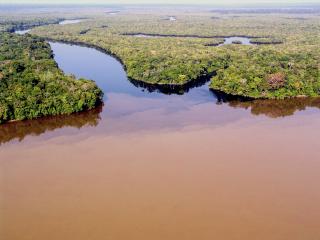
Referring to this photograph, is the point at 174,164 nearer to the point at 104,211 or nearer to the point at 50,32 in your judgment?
the point at 104,211

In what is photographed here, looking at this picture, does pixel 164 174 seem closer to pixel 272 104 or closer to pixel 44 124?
pixel 44 124

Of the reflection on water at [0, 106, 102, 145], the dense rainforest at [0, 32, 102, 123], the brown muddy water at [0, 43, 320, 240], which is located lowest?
the brown muddy water at [0, 43, 320, 240]

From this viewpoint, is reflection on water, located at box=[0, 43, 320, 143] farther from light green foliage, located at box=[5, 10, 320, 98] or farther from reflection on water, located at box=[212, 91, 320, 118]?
light green foliage, located at box=[5, 10, 320, 98]

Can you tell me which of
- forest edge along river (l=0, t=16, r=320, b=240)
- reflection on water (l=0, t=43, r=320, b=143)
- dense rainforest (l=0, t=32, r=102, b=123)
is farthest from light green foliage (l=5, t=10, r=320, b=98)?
dense rainforest (l=0, t=32, r=102, b=123)

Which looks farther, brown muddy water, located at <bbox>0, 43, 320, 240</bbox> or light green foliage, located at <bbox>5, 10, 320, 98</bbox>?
light green foliage, located at <bbox>5, 10, 320, 98</bbox>

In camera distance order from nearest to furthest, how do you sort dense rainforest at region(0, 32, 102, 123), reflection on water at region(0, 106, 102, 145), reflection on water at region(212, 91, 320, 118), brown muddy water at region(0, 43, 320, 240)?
1. brown muddy water at region(0, 43, 320, 240)
2. reflection on water at region(0, 106, 102, 145)
3. dense rainforest at region(0, 32, 102, 123)
4. reflection on water at region(212, 91, 320, 118)

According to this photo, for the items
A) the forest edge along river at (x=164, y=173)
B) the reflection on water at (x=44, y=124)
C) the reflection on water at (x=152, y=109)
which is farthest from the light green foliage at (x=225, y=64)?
the reflection on water at (x=44, y=124)

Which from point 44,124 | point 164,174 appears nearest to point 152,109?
point 44,124

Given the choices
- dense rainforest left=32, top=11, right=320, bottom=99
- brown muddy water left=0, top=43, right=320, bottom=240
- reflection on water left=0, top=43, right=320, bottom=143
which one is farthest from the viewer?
dense rainforest left=32, top=11, right=320, bottom=99

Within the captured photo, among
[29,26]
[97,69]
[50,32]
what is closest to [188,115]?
[97,69]
